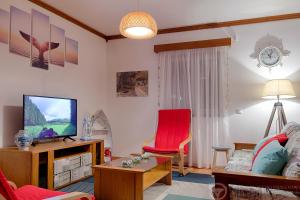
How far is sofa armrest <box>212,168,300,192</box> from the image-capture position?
1.59m

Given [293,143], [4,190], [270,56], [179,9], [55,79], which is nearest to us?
[4,190]

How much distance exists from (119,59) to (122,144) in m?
1.78

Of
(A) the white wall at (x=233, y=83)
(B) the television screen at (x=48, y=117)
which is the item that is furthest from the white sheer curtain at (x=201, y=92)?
(B) the television screen at (x=48, y=117)

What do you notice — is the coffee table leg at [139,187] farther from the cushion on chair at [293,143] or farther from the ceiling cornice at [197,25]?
the ceiling cornice at [197,25]

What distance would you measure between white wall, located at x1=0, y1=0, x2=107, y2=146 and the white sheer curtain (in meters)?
1.45

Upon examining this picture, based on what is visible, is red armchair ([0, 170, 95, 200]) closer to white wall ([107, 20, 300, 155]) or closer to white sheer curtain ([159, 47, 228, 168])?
white sheer curtain ([159, 47, 228, 168])

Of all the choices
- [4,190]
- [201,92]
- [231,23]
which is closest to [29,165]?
[4,190]

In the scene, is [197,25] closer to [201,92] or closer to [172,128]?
[201,92]

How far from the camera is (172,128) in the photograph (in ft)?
14.1

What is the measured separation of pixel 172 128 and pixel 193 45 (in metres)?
1.57

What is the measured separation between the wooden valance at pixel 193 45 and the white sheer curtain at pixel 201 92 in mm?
74

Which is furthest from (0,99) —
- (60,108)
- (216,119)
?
(216,119)

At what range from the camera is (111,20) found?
4.29 m

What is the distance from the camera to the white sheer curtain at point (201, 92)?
4.30 metres
